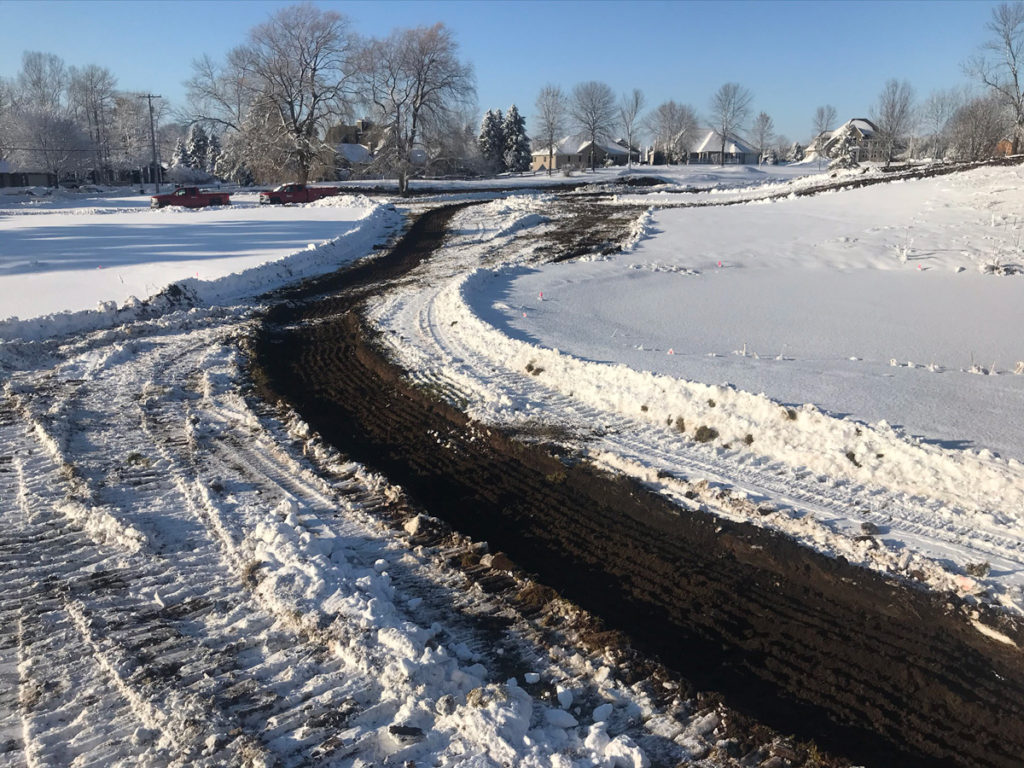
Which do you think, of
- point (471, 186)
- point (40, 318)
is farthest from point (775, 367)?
point (471, 186)

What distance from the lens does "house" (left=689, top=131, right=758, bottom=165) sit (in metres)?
109

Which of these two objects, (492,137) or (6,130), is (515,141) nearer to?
(492,137)

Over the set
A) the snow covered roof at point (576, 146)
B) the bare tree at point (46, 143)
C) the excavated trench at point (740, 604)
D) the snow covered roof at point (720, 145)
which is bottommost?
the excavated trench at point (740, 604)

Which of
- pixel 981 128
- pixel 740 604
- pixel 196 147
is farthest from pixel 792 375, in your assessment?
pixel 196 147

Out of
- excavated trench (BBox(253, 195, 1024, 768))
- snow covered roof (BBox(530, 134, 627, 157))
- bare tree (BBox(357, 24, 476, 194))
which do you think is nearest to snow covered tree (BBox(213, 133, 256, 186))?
bare tree (BBox(357, 24, 476, 194))

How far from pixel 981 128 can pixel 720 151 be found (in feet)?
159

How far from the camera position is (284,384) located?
9781 millimetres

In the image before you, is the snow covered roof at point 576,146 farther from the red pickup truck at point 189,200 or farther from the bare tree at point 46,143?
the red pickup truck at point 189,200

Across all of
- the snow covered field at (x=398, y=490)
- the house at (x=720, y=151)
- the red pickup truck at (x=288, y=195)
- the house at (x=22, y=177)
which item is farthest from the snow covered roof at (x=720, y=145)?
the snow covered field at (x=398, y=490)

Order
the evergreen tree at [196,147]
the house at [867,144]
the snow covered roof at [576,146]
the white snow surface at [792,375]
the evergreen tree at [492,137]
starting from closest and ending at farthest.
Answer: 1. the white snow surface at [792,375]
2. the evergreen tree at [492,137]
3. the house at [867,144]
4. the evergreen tree at [196,147]
5. the snow covered roof at [576,146]

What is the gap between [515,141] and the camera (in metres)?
82.1

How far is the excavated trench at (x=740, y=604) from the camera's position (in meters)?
3.71

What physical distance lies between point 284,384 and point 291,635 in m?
6.01

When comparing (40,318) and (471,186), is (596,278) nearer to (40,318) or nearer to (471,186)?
(40,318)
